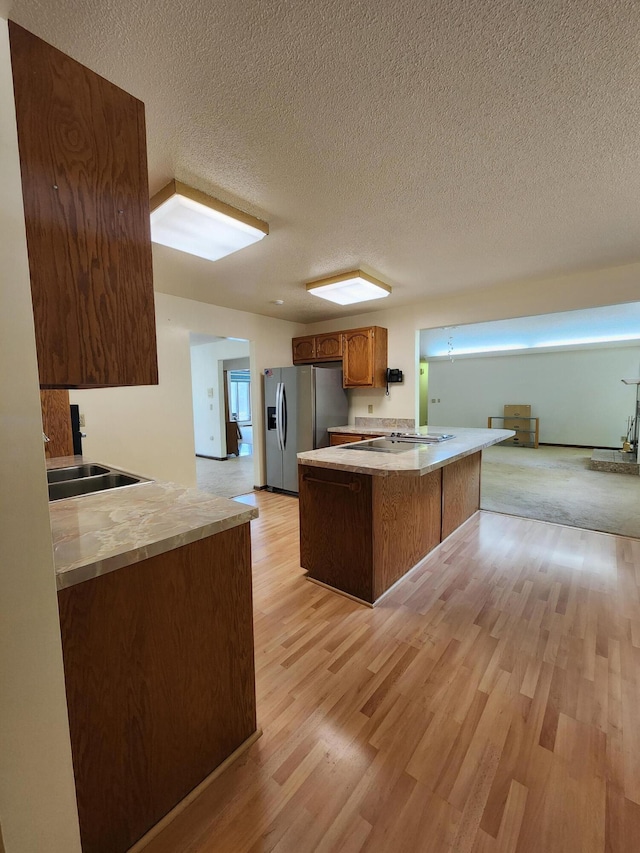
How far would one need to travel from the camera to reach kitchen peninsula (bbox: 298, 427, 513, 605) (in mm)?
2088

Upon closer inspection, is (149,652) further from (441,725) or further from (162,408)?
(162,408)

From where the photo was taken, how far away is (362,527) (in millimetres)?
2121

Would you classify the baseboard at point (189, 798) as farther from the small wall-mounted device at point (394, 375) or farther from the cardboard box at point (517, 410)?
the cardboard box at point (517, 410)

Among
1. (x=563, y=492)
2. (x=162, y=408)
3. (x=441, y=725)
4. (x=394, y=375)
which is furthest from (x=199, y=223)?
(x=563, y=492)

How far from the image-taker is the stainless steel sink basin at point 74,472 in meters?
2.05

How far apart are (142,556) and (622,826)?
1607 millimetres

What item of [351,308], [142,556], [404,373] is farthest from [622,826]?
[351,308]

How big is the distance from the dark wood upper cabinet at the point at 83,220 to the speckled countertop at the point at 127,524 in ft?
1.42

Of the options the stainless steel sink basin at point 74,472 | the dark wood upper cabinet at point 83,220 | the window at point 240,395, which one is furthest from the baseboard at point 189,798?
the window at point 240,395

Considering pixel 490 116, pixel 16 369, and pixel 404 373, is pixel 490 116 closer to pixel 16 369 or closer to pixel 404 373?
pixel 16 369

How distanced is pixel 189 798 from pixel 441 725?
923 mm

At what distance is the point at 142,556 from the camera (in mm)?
929

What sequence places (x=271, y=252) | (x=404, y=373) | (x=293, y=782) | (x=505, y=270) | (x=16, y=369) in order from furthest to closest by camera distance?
(x=404, y=373) → (x=505, y=270) → (x=271, y=252) → (x=293, y=782) → (x=16, y=369)

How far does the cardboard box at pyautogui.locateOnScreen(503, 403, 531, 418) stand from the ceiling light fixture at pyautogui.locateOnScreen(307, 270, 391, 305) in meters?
6.68
